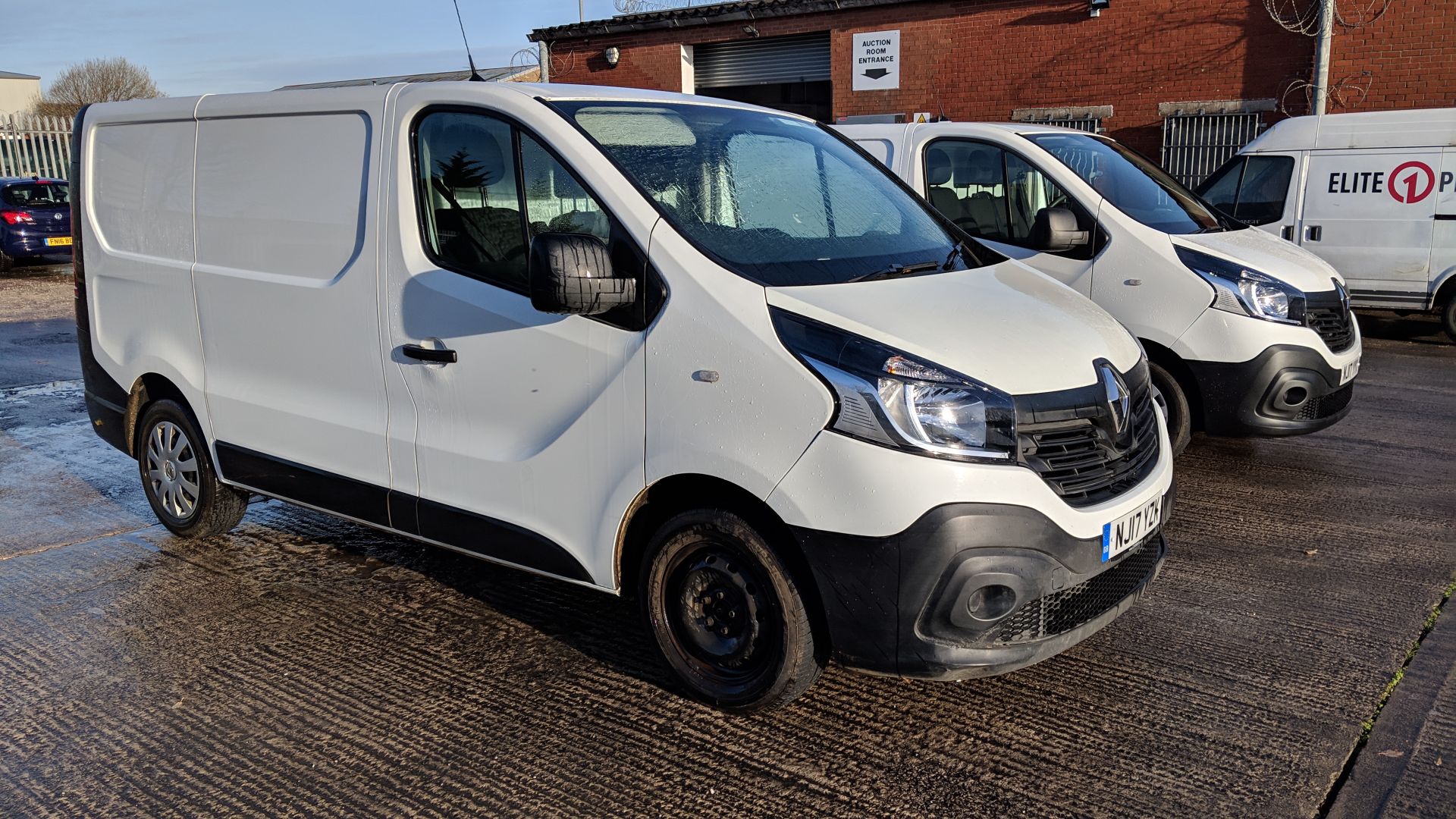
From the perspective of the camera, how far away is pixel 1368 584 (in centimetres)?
456

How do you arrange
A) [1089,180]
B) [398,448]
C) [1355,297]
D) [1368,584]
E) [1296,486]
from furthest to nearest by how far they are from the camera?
[1355,297] → [1089,180] → [1296,486] → [1368,584] → [398,448]

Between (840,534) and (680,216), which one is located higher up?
(680,216)

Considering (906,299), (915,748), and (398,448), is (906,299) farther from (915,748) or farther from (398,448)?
(398,448)

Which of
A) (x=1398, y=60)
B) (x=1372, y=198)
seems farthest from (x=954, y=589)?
(x=1398, y=60)

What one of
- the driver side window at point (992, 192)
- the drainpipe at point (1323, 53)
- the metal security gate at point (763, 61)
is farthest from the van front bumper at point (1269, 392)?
the metal security gate at point (763, 61)

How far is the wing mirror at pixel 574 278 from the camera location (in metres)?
3.25

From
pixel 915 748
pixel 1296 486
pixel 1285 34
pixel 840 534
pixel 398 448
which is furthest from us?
pixel 1285 34

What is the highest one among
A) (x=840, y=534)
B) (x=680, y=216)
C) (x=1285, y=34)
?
(x=1285, y=34)

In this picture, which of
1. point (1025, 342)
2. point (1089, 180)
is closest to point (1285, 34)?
point (1089, 180)

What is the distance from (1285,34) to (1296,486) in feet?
39.9

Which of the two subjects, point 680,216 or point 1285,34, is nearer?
point 680,216

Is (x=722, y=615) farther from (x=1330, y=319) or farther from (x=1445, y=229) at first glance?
(x=1445, y=229)

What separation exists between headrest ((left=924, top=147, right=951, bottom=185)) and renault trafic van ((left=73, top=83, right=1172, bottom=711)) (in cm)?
233

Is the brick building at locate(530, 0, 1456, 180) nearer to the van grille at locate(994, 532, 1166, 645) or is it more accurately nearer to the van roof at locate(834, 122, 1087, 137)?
the van roof at locate(834, 122, 1087, 137)
